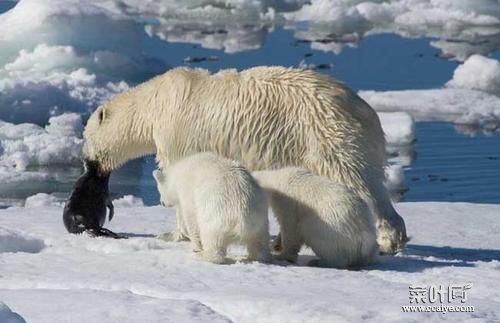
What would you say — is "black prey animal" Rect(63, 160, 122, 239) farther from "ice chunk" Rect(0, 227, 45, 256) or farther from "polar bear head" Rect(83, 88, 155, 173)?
"ice chunk" Rect(0, 227, 45, 256)

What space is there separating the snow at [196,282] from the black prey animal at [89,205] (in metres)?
0.12

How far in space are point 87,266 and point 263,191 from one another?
1001 mm

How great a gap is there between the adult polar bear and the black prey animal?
415 millimetres

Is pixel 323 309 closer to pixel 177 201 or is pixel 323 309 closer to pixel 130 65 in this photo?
pixel 177 201

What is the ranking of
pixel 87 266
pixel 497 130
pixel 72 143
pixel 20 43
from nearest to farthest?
pixel 87 266 < pixel 72 143 < pixel 497 130 < pixel 20 43

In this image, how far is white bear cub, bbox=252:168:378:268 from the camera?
6047 millimetres

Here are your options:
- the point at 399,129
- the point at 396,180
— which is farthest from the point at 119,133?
the point at 399,129

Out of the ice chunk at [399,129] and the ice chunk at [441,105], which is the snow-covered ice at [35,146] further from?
the ice chunk at [441,105]

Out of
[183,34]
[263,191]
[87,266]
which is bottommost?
[183,34]

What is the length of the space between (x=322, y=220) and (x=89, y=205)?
203 centimetres

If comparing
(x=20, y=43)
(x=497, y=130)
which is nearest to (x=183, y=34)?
(x=20, y=43)

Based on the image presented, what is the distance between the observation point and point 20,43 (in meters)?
17.2

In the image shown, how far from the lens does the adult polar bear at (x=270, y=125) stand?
6895mm

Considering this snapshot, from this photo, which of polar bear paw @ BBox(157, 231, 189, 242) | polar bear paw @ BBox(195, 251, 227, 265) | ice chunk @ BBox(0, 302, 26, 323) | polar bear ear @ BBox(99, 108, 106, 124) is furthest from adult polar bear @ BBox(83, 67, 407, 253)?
ice chunk @ BBox(0, 302, 26, 323)
